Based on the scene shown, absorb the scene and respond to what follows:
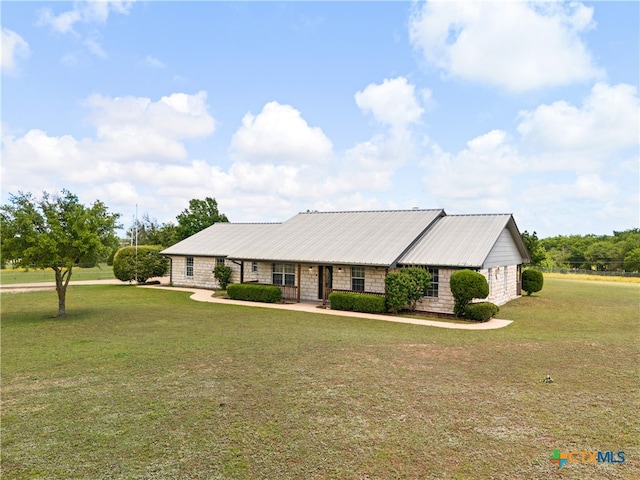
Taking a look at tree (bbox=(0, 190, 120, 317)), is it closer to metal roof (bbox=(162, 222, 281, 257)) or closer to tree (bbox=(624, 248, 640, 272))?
metal roof (bbox=(162, 222, 281, 257))

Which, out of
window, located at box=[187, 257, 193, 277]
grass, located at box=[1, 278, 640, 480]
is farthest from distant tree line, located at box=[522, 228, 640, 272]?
grass, located at box=[1, 278, 640, 480]

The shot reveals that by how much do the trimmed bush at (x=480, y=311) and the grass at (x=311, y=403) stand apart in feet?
10.0

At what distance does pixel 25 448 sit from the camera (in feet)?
18.0

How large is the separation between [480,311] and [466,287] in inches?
44.2

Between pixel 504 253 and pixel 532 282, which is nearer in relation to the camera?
pixel 504 253

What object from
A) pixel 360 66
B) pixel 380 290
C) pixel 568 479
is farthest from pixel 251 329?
pixel 360 66

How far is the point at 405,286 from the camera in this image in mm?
18078

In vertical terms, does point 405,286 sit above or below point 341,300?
above

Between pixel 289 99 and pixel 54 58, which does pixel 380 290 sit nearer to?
pixel 289 99

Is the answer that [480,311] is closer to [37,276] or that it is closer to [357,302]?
[357,302]

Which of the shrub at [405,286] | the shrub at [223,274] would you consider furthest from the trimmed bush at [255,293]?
the shrub at [405,286]

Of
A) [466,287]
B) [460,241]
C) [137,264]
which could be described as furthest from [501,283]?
[137,264]

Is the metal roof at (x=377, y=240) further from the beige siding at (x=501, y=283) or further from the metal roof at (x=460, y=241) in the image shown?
the beige siding at (x=501, y=283)

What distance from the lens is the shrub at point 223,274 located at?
87.4 ft
